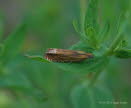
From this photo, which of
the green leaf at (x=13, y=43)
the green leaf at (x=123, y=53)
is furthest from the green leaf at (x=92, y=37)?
the green leaf at (x=13, y=43)

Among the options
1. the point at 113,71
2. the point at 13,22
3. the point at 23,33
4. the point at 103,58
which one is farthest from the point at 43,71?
the point at 13,22

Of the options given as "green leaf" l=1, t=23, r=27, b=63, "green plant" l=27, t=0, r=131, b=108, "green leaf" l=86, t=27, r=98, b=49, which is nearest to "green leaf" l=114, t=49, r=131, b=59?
"green plant" l=27, t=0, r=131, b=108

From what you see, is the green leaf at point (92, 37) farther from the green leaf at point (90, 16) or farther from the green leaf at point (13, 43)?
the green leaf at point (13, 43)

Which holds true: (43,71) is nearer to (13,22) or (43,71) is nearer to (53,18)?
(53,18)

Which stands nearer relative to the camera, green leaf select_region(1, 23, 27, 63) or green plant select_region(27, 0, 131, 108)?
green plant select_region(27, 0, 131, 108)

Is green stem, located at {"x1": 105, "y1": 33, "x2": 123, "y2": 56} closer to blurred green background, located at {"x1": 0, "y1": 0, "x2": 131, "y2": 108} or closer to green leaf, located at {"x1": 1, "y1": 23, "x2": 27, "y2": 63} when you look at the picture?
blurred green background, located at {"x1": 0, "y1": 0, "x2": 131, "y2": 108}

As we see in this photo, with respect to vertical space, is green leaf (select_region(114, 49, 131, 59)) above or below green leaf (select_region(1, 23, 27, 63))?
below

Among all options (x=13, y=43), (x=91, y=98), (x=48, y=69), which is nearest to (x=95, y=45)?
(x=91, y=98)
